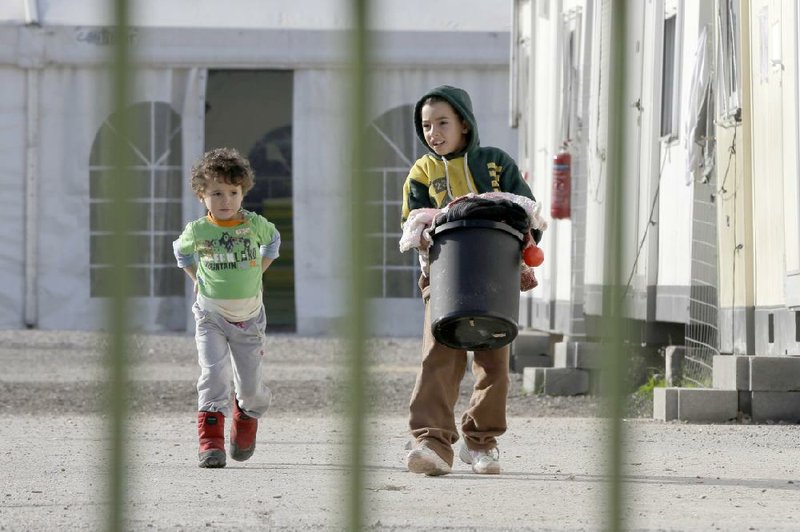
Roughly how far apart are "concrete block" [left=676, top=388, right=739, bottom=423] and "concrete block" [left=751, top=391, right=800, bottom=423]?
15 cm

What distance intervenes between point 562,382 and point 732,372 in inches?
137

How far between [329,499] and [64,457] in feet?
6.70

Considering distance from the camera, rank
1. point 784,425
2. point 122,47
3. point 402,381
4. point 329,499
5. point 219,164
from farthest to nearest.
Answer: point 402,381, point 784,425, point 219,164, point 329,499, point 122,47

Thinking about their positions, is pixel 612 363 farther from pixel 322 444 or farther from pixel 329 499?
pixel 322 444

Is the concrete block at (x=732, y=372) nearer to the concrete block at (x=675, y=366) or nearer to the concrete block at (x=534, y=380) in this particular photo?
the concrete block at (x=675, y=366)

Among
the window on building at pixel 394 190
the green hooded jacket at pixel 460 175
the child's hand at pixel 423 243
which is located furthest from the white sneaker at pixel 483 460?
the window on building at pixel 394 190

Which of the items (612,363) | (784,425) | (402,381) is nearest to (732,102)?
(784,425)

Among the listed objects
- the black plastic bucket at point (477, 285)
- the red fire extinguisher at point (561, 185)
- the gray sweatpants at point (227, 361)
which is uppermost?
the red fire extinguisher at point (561, 185)

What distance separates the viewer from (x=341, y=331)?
266 cm

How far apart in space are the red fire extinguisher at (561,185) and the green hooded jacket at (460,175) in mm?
7824

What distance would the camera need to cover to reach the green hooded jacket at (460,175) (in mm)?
6527

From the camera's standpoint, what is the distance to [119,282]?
2.59 m

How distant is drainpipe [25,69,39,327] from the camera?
22.0m

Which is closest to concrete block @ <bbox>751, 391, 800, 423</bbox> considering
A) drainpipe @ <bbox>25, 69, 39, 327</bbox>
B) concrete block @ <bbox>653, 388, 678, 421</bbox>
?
concrete block @ <bbox>653, 388, 678, 421</bbox>
